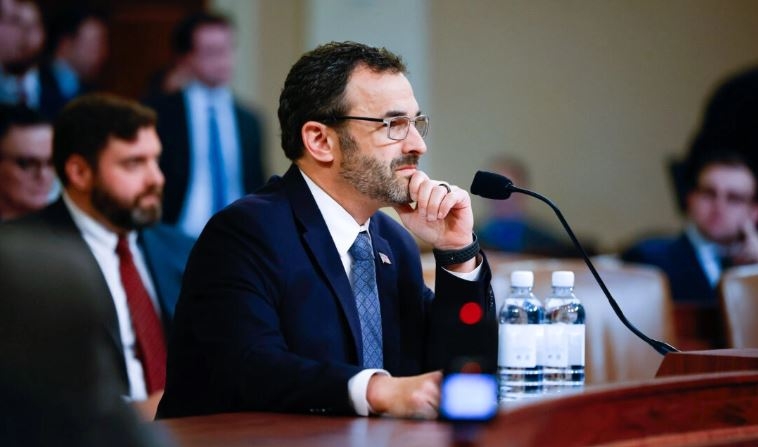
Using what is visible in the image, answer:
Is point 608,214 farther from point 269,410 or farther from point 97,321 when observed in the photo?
point 97,321

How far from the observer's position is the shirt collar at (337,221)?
92.5 inches

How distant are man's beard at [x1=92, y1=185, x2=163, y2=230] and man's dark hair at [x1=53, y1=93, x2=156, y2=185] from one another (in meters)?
0.14

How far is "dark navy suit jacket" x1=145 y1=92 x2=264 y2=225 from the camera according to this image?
512 cm

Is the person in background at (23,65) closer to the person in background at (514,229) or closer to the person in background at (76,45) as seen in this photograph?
the person in background at (76,45)

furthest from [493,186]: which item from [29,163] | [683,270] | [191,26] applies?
[191,26]

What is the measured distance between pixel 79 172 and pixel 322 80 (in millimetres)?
1341

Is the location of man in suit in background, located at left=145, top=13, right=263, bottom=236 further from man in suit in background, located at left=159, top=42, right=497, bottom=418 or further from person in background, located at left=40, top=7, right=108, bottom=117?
man in suit in background, located at left=159, top=42, right=497, bottom=418

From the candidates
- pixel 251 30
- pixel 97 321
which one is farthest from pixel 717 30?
pixel 97 321

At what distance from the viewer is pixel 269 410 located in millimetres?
1992

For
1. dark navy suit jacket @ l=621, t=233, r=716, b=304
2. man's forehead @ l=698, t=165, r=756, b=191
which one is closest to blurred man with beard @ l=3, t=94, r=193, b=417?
dark navy suit jacket @ l=621, t=233, r=716, b=304

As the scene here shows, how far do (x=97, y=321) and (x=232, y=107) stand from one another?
15.3 ft

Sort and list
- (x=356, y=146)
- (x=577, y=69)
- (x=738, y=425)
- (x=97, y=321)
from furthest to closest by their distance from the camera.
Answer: (x=577, y=69)
(x=356, y=146)
(x=738, y=425)
(x=97, y=321)

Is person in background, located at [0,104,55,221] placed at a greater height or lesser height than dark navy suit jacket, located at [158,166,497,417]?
greater

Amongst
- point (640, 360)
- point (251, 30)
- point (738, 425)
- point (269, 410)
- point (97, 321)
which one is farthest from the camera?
point (251, 30)
